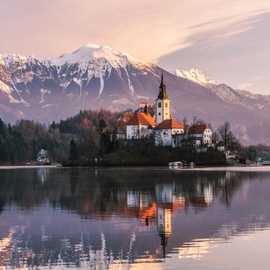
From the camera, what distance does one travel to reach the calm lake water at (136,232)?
25844 millimetres

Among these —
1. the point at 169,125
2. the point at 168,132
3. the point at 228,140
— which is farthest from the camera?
the point at 169,125

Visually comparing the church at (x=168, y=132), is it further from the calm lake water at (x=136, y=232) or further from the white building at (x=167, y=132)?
the calm lake water at (x=136, y=232)

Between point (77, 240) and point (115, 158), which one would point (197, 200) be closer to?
point (77, 240)

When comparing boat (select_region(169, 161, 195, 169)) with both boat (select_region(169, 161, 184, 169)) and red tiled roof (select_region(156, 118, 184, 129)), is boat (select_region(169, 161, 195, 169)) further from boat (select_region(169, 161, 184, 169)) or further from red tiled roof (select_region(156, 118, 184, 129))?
red tiled roof (select_region(156, 118, 184, 129))

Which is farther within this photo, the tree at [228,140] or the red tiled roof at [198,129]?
the red tiled roof at [198,129]

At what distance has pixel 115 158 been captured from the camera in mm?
183125

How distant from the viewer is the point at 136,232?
33594 millimetres

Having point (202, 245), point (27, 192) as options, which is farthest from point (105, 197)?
point (202, 245)

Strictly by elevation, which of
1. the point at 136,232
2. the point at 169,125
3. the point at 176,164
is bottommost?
the point at 136,232

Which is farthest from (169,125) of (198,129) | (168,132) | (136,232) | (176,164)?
(136,232)

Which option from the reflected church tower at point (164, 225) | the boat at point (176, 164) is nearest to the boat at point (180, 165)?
the boat at point (176, 164)

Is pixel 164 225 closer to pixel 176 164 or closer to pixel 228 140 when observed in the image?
pixel 176 164

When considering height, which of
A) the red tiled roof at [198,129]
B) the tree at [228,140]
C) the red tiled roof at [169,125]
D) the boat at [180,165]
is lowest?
the boat at [180,165]

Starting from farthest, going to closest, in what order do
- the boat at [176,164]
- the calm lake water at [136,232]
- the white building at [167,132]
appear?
the white building at [167,132] → the boat at [176,164] → the calm lake water at [136,232]
